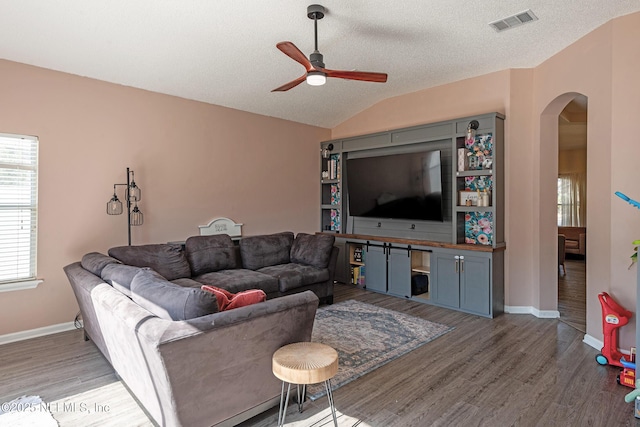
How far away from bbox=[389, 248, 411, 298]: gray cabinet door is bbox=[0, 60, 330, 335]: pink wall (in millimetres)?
1947

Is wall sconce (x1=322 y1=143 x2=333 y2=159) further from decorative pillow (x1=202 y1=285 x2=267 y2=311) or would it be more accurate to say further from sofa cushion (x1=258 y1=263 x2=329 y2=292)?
decorative pillow (x1=202 y1=285 x2=267 y2=311)

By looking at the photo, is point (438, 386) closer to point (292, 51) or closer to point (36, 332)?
point (292, 51)

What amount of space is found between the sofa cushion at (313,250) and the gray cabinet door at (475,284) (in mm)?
1749

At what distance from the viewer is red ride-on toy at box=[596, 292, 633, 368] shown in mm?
3053

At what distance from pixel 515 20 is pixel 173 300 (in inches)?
149

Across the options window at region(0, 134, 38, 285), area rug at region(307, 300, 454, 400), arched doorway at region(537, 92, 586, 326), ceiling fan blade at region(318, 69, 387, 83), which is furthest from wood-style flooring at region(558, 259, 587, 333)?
window at region(0, 134, 38, 285)

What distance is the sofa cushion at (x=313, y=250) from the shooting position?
486 centimetres

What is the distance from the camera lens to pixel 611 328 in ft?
10.1

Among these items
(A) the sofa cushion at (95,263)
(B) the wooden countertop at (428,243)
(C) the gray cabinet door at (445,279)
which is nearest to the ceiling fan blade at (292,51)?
(A) the sofa cushion at (95,263)

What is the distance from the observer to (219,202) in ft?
17.4

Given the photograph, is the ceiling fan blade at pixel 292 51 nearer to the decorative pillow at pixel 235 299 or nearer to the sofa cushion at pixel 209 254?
the decorative pillow at pixel 235 299

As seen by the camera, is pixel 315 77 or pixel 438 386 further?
pixel 315 77

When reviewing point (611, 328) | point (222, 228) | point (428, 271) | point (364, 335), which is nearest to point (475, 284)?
point (428, 271)

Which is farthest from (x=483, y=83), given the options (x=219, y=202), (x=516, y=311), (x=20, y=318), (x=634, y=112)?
(x=20, y=318)
